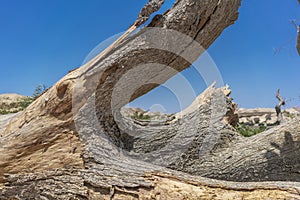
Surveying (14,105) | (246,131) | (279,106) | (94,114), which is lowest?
(94,114)

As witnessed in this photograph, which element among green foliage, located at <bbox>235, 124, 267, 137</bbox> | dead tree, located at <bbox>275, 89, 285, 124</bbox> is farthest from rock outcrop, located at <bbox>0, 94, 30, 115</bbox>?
dead tree, located at <bbox>275, 89, 285, 124</bbox>

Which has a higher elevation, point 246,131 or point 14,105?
point 14,105

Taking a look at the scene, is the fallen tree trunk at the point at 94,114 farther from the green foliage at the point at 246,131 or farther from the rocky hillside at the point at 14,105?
the rocky hillside at the point at 14,105

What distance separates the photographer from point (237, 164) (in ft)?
11.9

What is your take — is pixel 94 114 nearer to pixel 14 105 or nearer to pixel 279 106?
pixel 279 106

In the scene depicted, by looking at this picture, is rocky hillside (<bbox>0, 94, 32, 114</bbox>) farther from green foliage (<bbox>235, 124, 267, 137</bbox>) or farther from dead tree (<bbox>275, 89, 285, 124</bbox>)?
dead tree (<bbox>275, 89, 285, 124</bbox>)

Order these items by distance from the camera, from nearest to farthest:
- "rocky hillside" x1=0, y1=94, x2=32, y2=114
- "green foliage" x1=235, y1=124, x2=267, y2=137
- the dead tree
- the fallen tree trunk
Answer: the fallen tree trunk, "green foliage" x1=235, y1=124, x2=267, y2=137, the dead tree, "rocky hillside" x1=0, y1=94, x2=32, y2=114

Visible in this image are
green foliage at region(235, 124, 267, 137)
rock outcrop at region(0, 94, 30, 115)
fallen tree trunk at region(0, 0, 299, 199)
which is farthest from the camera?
rock outcrop at region(0, 94, 30, 115)

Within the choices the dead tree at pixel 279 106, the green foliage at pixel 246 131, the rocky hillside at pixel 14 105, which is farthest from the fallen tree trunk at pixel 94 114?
the rocky hillside at pixel 14 105

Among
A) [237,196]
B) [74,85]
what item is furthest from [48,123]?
[237,196]

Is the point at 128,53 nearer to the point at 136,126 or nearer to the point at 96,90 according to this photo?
the point at 96,90

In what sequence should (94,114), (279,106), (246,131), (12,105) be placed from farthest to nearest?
(12,105), (279,106), (246,131), (94,114)

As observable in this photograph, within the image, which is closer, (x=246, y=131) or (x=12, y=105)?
(x=246, y=131)

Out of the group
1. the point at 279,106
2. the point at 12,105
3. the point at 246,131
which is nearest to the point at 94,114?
the point at 246,131
